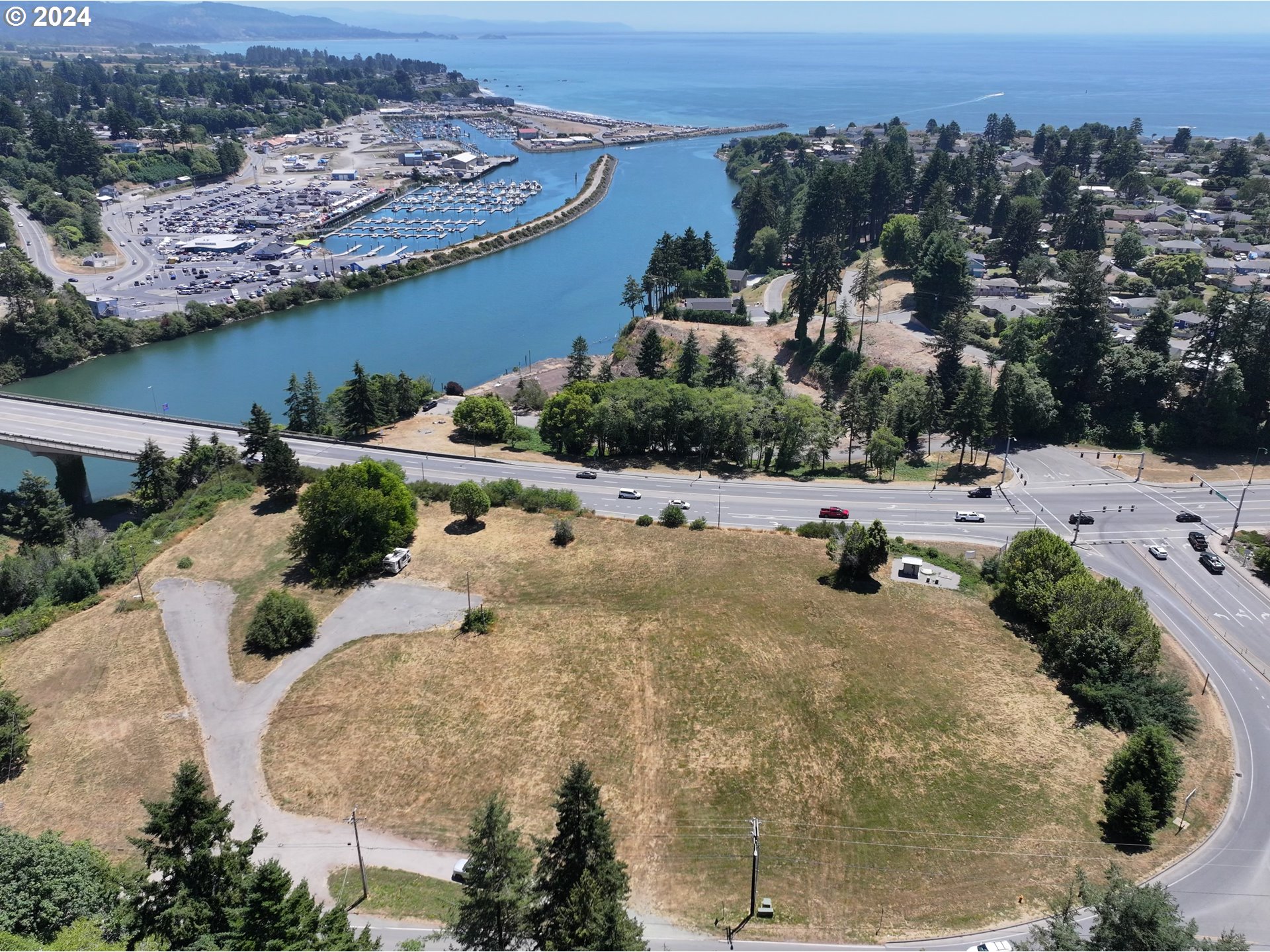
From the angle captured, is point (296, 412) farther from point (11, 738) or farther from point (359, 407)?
point (11, 738)

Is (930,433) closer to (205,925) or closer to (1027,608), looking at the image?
(1027,608)

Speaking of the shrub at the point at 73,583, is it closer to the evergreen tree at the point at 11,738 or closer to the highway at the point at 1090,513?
the evergreen tree at the point at 11,738

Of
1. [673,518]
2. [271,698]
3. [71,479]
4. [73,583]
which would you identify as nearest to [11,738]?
[271,698]

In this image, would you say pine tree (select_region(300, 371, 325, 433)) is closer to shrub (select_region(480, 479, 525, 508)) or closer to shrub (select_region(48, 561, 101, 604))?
shrub (select_region(480, 479, 525, 508))

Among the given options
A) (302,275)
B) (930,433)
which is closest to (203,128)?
(302,275)

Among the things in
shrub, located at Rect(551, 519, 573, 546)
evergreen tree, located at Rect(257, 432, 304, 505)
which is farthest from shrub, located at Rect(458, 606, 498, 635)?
evergreen tree, located at Rect(257, 432, 304, 505)

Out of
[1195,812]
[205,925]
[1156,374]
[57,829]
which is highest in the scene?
[1156,374]

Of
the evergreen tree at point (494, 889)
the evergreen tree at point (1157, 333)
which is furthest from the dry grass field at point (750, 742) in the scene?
the evergreen tree at point (1157, 333)
